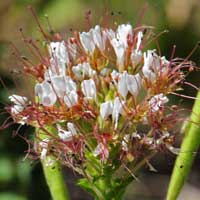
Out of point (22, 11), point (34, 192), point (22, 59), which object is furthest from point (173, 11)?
point (22, 59)

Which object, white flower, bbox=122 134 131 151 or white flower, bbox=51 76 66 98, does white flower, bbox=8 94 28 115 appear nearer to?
white flower, bbox=51 76 66 98

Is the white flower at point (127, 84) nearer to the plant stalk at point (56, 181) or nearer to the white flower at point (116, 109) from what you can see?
the white flower at point (116, 109)

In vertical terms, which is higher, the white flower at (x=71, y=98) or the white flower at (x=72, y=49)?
the white flower at (x=72, y=49)

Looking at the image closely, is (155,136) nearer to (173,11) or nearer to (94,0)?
(94,0)

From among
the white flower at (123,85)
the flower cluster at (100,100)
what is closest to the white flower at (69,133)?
the flower cluster at (100,100)

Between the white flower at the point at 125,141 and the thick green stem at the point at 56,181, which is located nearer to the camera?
the white flower at the point at 125,141
